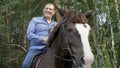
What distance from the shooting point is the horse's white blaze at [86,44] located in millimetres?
5035

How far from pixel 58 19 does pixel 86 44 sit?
12005 mm

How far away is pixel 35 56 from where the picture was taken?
6.68m

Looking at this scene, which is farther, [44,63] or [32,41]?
[32,41]

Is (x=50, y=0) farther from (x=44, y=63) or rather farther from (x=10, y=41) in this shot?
(x=44, y=63)

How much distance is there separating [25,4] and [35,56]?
17993 millimetres

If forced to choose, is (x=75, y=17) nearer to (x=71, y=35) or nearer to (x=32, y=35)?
(x=71, y=35)

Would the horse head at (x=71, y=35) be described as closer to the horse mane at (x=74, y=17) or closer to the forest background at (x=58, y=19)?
the horse mane at (x=74, y=17)

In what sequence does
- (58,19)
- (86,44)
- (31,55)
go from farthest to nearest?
(58,19) < (31,55) < (86,44)

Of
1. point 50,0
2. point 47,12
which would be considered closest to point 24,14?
point 50,0

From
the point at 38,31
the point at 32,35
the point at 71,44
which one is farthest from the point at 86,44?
the point at 38,31

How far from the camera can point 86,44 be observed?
5141mm

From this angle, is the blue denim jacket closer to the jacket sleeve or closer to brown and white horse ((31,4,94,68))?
the jacket sleeve

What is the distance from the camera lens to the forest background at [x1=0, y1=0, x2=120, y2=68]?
71.9 ft

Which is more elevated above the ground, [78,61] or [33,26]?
[33,26]
